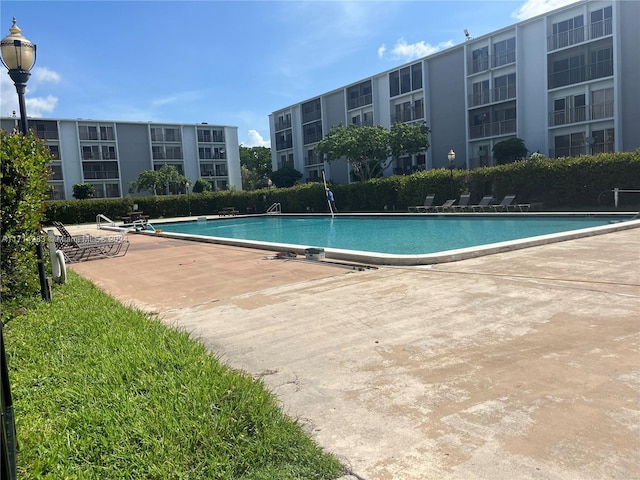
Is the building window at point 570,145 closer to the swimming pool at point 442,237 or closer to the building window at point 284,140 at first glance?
the swimming pool at point 442,237

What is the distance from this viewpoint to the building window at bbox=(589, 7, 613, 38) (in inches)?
1178

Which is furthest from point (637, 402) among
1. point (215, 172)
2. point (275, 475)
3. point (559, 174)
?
point (215, 172)

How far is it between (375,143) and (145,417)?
3655cm

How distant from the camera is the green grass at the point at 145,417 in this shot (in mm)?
2629

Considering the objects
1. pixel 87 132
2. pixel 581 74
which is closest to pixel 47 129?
pixel 87 132

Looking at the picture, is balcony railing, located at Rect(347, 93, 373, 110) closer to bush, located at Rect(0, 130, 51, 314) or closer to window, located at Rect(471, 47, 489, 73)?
window, located at Rect(471, 47, 489, 73)

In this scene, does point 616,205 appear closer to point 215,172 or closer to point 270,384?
point 270,384

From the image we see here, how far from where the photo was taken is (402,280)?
7738mm

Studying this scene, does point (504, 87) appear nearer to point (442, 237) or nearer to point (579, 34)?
point (579, 34)

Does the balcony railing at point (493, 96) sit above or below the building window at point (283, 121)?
below

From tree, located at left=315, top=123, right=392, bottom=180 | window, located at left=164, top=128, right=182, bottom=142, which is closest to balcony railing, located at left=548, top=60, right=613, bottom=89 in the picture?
tree, located at left=315, top=123, right=392, bottom=180

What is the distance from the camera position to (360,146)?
38.1 metres

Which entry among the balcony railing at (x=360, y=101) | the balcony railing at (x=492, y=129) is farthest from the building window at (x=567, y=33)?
the balcony railing at (x=360, y=101)

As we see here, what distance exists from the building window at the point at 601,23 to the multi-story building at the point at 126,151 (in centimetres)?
4938
